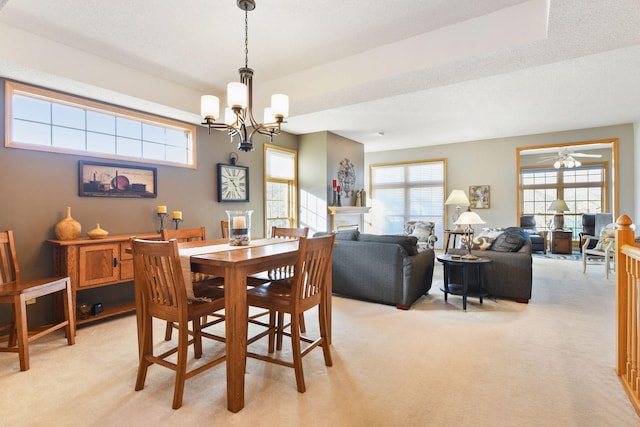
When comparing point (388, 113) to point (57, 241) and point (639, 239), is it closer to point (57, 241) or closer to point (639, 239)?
point (639, 239)

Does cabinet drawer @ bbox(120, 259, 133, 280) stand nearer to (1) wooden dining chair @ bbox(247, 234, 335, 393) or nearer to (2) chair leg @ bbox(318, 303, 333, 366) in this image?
(1) wooden dining chair @ bbox(247, 234, 335, 393)

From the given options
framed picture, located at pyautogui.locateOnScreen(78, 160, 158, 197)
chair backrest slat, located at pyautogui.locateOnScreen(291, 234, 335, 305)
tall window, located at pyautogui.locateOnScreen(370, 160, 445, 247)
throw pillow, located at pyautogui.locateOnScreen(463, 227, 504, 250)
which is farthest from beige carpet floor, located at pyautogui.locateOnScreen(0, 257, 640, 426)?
tall window, located at pyautogui.locateOnScreen(370, 160, 445, 247)

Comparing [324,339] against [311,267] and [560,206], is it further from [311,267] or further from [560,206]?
[560,206]

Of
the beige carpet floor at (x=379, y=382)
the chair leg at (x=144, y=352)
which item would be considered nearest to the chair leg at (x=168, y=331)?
the beige carpet floor at (x=379, y=382)

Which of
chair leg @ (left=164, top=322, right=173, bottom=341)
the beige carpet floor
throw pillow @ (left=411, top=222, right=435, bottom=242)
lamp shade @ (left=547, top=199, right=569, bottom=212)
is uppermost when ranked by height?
lamp shade @ (left=547, top=199, right=569, bottom=212)

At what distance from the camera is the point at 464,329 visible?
3047mm

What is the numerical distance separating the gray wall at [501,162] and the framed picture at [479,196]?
0.09 meters

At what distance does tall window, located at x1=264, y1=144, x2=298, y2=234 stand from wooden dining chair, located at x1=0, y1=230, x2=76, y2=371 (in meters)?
3.25

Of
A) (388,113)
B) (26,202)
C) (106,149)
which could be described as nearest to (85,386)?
(26,202)

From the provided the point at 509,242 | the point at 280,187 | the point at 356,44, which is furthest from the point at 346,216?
the point at 356,44

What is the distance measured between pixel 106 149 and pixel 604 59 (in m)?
5.43

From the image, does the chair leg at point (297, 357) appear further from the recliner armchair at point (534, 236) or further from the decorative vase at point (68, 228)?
the recliner armchair at point (534, 236)

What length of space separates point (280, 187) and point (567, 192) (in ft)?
26.5

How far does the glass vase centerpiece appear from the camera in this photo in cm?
265
